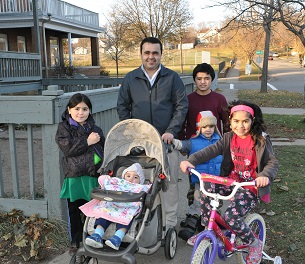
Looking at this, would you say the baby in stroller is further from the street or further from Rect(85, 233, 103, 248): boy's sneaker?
the street

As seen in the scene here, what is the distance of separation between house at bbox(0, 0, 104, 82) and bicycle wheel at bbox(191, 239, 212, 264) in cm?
1266

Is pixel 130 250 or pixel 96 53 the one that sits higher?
pixel 96 53

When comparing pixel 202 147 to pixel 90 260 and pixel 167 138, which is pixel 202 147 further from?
pixel 90 260

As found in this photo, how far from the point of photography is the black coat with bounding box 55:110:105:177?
3.63 meters

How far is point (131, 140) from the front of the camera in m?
3.88

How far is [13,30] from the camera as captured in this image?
21953 millimetres

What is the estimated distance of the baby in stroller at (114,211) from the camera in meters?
3.06

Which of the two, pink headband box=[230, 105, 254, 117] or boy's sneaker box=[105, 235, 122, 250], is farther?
pink headband box=[230, 105, 254, 117]

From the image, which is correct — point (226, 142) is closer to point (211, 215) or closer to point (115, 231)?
point (211, 215)

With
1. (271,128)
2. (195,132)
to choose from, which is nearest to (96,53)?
(271,128)

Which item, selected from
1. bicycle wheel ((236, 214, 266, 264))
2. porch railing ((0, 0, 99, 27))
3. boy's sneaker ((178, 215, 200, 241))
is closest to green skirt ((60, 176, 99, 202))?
boy's sneaker ((178, 215, 200, 241))

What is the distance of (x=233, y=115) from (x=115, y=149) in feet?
3.99

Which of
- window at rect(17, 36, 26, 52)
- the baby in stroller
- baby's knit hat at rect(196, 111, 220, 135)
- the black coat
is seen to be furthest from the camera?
window at rect(17, 36, 26, 52)

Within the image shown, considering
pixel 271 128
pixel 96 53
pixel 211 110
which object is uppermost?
pixel 96 53
